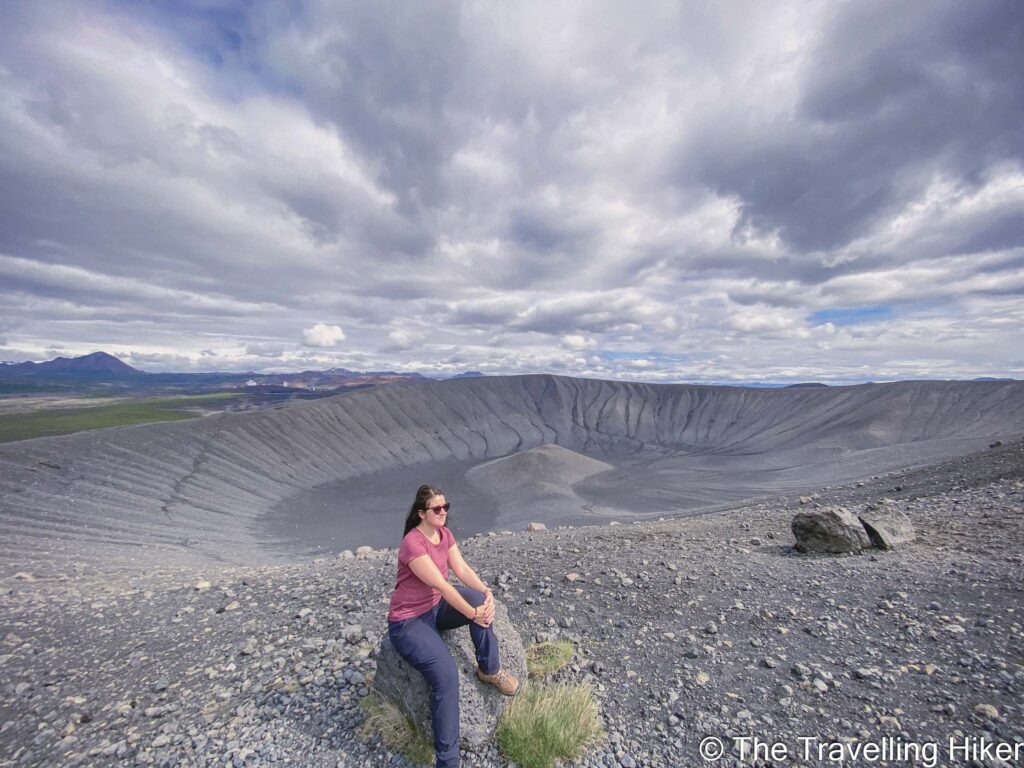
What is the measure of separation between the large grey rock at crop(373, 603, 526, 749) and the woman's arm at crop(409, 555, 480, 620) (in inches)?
27.4

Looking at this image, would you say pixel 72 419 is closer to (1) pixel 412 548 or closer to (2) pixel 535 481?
(2) pixel 535 481

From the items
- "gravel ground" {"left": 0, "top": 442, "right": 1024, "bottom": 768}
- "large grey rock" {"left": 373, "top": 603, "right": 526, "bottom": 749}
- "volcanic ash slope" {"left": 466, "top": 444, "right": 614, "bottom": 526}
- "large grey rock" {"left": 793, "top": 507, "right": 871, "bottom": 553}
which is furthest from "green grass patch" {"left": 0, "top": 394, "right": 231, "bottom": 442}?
"large grey rock" {"left": 793, "top": 507, "right": 871, "bottom": 553}

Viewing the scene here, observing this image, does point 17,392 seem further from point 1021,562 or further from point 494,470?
point 1021,562

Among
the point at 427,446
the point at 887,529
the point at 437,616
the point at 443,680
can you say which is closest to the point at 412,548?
the point at 437,616

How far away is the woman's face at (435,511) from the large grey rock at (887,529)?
9.03 metres

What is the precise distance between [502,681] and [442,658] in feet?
2.59

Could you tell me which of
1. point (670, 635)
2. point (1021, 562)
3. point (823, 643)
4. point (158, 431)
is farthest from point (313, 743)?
point (158, 431)

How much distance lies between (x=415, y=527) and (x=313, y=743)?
97.3 inches

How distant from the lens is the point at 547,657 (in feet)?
18.8

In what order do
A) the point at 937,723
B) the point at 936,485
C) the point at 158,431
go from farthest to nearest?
the point at 158,431
the point at 936,485
the point at 937,723

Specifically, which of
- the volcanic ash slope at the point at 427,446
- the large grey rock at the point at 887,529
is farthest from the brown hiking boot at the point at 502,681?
the volcanic ash slope at the point at 427,446

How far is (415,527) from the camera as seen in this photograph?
15.8 feet

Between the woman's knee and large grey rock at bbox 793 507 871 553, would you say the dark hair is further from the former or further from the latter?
large grey rock at bbox 793 507 871 553

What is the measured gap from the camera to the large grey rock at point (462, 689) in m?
4.43
